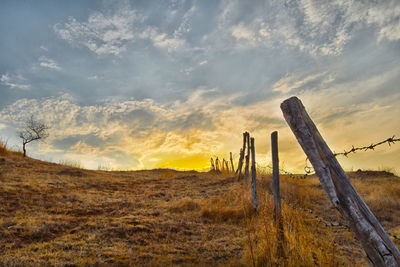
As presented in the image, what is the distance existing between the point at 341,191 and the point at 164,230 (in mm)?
4920

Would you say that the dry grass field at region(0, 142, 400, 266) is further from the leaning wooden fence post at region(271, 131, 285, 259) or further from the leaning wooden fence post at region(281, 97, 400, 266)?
the leaning wooden fence post at region(281, 97, 400, 266)

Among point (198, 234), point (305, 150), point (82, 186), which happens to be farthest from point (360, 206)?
point (82, 186)

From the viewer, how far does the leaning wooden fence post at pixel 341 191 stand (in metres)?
2.10

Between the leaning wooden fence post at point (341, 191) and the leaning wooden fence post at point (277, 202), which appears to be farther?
the leaning wooden fence post at point (277, 202)

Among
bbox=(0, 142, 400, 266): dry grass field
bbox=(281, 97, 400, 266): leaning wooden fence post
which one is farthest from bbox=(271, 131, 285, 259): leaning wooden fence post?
bbox=(281, 97, 400, 266): leaning wooden fence post

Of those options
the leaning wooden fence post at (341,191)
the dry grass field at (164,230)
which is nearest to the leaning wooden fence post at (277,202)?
the dry grass field at (164,230)

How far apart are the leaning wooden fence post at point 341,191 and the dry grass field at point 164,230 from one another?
1178 millimetres

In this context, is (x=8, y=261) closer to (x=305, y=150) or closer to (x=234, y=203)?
(x=305, y=150)

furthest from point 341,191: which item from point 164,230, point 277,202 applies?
point 164,230

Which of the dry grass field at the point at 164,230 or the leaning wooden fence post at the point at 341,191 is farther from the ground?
the leaning wooden fence post at the point at 341,191

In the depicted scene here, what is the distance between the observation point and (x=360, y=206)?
7.30 ft

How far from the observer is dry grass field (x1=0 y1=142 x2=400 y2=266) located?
4266 millimetres

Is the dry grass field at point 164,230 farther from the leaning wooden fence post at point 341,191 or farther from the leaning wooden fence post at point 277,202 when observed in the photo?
the leaning wooden fence post at point 341,191

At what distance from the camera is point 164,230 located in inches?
247
